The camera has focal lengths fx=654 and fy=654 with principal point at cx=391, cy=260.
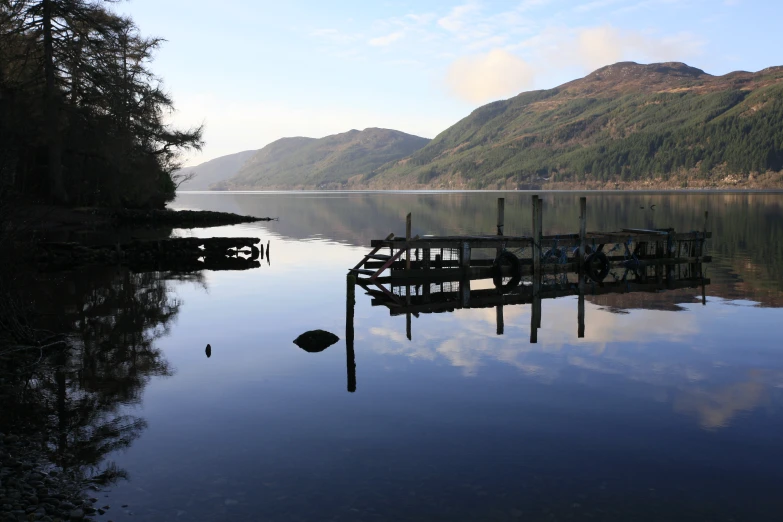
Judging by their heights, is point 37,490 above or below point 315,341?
below

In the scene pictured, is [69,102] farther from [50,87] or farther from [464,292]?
[464,292]

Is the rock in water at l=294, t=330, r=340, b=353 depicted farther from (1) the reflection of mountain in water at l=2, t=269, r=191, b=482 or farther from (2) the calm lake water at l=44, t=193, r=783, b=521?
(1) the reflection of mountain in water at l=2, t=269, r=191, b=482

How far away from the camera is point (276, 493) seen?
10086 mm

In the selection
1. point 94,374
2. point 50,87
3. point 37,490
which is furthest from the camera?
point 50,87

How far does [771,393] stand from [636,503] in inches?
281

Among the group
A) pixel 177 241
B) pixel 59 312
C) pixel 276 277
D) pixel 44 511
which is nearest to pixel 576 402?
pixel 44 511

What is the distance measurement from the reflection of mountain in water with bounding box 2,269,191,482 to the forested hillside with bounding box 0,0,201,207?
2221 centimetres

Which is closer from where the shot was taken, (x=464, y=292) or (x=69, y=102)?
(x=464, y=292)

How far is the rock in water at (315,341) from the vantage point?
64.3ft

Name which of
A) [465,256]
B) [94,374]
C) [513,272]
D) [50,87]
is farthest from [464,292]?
[50,87]

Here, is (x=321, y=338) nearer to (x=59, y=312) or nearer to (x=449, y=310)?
(x=449, y=310)

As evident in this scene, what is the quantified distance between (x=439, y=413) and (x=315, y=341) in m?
6.87

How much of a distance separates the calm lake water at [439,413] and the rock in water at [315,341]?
41 cm

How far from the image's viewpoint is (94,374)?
16062 mm
